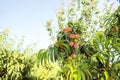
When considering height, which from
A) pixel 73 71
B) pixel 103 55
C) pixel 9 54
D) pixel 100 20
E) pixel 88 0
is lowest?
pixel 73 71

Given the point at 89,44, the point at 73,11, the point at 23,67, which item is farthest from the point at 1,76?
the point at 89,44

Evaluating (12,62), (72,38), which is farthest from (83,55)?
(12,62)

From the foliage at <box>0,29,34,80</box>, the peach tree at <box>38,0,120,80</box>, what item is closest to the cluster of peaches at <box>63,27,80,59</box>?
the peach tree at <box>38,0,120,80</box>

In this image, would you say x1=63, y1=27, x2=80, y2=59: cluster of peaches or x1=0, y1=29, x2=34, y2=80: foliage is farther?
x1=0, y1=29, x2=34, y2=80: foliage

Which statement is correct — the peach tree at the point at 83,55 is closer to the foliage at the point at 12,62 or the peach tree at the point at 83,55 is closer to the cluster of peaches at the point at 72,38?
the cluster of peaches at the point at 72,38

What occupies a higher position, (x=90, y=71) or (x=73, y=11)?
(x=73, y=11)

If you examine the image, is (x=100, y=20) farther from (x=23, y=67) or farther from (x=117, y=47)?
(x=117, y=47)

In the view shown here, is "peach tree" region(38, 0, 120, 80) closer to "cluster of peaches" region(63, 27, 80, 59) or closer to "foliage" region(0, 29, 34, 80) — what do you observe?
"cluster of peaches" region(63, 27, 80, 59)

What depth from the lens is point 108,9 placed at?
17703 millimetres

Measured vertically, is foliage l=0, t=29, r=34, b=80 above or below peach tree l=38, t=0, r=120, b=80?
above

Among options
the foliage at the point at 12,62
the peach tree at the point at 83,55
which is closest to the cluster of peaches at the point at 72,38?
the peach tree at the point at 83,55

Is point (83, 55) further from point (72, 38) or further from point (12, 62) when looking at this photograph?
point (12, 62)

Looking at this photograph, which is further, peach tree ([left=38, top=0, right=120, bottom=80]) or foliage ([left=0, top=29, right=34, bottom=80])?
foliage ([left=0, top=29, right=34, bottom=80])

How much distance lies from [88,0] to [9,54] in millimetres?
6917
